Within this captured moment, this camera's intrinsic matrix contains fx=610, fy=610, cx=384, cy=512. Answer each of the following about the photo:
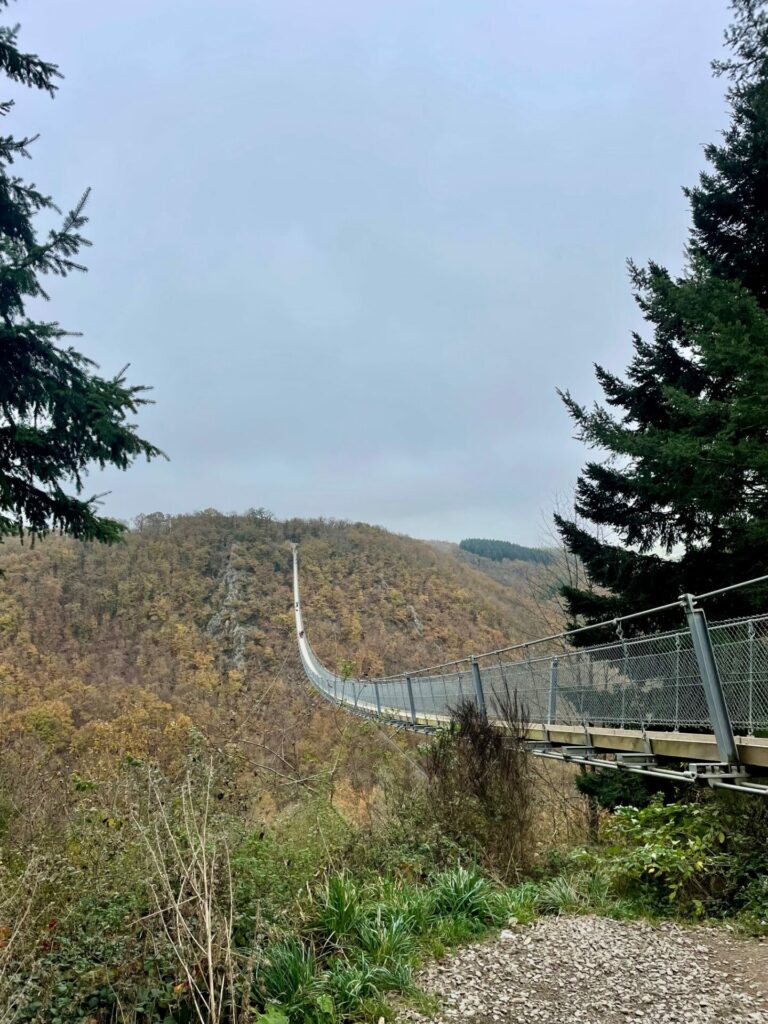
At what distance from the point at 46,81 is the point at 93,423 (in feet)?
10.2

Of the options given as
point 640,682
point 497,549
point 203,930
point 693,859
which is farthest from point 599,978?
point 497,549

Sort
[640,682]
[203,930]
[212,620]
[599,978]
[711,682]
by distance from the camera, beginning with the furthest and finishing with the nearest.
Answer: [212,620] → [640,682] → [711,682] → [599,978] → [203,930]

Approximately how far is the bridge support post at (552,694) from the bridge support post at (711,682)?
275 centimetres

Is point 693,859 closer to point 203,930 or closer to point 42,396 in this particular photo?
point 203,930

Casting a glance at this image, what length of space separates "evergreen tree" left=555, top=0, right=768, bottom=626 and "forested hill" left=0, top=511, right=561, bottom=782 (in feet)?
19.1

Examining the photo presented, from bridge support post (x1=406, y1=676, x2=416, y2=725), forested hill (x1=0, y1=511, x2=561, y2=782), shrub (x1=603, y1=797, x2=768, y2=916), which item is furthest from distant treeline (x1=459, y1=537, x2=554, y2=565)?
shrub (x1=603, y1=797, x2=768, y2=916)

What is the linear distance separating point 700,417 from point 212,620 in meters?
32.4

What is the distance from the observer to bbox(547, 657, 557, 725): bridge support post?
698 cm

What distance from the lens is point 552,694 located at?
7055mm

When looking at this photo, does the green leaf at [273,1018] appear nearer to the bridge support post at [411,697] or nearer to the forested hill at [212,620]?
the forested hill at [212,620]

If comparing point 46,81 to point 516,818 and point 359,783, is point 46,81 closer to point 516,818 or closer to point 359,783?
point 516,818

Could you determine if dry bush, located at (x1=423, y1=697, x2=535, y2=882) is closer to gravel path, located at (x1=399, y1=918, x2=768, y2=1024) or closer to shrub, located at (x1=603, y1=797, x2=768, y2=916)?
shrub, located at (x1=603, y1=797, x2=768, y2=916)

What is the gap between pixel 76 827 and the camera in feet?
12.7

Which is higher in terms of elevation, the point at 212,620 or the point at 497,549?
the point at 497,549
